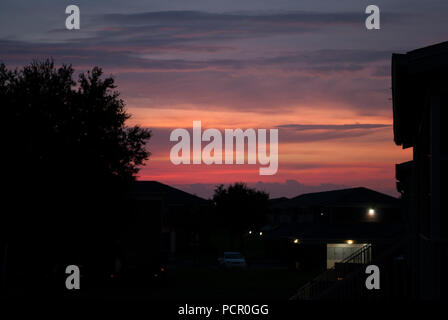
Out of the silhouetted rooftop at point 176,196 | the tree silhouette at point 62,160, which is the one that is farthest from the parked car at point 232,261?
the tree silhouette at point 62,160

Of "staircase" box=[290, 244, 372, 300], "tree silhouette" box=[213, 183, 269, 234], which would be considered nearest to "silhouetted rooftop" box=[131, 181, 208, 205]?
"tree silhouette" box=[213, 183, 269, 234]

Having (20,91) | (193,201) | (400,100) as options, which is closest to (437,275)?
(400,100)

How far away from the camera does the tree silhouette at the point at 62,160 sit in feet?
115

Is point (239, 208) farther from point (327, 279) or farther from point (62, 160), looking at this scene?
point (327, 279)

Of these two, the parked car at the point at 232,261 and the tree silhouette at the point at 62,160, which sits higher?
the tree silhouette at the point at 62,160

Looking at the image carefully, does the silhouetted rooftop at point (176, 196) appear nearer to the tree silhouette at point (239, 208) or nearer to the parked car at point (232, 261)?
the tree silhouette at point (239, 208)

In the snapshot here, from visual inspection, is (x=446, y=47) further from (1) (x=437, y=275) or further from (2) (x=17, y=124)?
(2) (x=17, y=124)

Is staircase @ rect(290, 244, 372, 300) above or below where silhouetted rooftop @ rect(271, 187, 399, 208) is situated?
below

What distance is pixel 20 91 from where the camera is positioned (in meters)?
36.8

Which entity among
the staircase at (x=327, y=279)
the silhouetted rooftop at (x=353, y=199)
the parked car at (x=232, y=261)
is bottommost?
the parked car at (x=232, y=261)

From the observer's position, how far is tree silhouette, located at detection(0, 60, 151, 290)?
3512 cm

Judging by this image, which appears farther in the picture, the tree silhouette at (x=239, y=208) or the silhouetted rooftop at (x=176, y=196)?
the tree silhouette at (x=239, y=208)

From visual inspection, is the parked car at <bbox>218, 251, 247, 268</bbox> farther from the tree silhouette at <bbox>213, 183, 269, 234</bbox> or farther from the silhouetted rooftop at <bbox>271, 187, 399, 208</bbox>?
the tree silhouette at <bbox>213, 183, 269, 234</bbox>

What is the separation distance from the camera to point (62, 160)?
3550 centimetres
